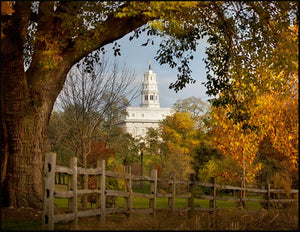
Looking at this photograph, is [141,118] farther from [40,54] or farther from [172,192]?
[40,54]

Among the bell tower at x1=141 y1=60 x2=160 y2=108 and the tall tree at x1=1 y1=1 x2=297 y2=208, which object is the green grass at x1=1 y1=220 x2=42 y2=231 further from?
the bell tower at x1=141 y1=60 x2=160 y2=108

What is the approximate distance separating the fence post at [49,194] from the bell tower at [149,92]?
5661 inches

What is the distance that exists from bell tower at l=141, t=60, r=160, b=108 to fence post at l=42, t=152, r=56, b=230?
14379cm

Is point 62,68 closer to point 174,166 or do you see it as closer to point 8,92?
point 8,92

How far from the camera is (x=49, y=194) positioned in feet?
32.4

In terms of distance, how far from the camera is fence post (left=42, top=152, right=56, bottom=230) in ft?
31.8

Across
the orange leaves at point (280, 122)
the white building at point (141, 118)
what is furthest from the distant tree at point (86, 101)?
the white building at point (141, 118)

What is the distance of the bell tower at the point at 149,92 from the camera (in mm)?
154250

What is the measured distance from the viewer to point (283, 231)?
977cm

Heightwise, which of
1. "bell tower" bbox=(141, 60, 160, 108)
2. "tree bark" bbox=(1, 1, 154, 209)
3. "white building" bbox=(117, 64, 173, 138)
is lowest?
"tree bark" bbox=(1, 1, 154, 209)

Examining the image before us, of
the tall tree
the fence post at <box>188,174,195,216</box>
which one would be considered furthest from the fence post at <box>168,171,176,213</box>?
the tall tree

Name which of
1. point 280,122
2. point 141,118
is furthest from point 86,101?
point 141,118

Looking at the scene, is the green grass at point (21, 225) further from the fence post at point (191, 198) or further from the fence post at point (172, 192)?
the fence post at point (191, 198)

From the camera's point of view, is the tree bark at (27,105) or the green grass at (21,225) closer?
the green grass at (21,225)
